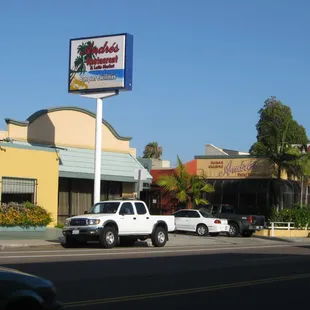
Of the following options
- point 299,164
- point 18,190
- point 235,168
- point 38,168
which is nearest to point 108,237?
point 18,190

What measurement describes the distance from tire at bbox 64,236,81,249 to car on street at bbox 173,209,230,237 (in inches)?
435

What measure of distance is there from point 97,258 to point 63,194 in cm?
1605

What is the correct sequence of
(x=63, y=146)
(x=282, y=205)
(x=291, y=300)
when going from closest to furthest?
(x=291, y=300)
(x=63, y=146)
(x=282, y=205)

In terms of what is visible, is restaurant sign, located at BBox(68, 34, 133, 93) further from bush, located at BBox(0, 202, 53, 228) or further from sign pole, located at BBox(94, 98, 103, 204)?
bush, located at BBox(0, 202, 53, 228)

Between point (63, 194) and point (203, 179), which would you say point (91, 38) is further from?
point (203, 179)

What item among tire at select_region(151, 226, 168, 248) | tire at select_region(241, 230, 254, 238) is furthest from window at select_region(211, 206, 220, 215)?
tire at select_region(151, 226, 168, 248)

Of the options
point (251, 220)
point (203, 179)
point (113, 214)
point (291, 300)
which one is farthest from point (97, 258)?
point (203, 179)

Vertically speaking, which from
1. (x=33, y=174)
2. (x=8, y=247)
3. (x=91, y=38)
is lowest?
(x=8, y=247)

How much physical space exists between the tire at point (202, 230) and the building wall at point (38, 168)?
26.8 feet

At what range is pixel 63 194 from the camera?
1356 inches

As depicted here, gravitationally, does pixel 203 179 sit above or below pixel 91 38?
below

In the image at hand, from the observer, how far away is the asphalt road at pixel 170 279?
10.5 metres

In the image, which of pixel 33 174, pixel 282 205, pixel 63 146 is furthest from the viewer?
pixel 282 205

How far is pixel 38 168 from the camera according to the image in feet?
100
